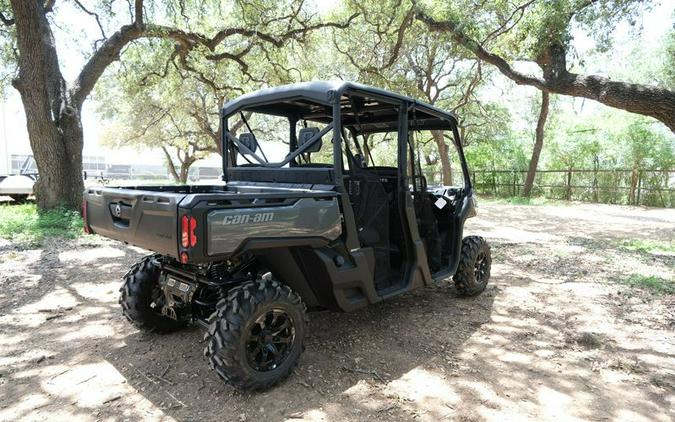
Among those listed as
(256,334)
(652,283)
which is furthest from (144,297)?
→ (652,283)

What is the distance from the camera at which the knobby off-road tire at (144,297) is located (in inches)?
149

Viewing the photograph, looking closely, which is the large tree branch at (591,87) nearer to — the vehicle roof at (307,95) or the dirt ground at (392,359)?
the dirt ground at (392,359)

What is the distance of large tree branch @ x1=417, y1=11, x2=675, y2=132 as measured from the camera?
7367 millimetres

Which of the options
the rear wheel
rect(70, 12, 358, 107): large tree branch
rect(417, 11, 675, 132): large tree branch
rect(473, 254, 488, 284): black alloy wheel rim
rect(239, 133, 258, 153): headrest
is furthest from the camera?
the rear wheel

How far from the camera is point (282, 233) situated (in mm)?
3053

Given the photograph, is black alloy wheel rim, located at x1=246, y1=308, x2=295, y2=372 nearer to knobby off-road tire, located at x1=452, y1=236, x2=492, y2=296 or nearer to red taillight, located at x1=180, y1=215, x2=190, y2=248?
red taillight, located at x1=180, y1=215, x2=190, y2=248

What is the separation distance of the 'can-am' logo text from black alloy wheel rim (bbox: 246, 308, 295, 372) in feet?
1.99

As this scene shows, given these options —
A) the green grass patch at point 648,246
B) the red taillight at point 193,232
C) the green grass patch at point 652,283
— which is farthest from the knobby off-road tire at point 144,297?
the green grass patch at point 648,246

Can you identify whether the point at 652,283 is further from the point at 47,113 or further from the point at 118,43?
the point at 118,43

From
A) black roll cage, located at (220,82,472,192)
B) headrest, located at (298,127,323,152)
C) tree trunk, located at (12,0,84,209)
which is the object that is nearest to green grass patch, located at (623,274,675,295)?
black roll cage, located at (220,82,472,192)

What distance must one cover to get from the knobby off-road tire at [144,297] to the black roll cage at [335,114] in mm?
1203

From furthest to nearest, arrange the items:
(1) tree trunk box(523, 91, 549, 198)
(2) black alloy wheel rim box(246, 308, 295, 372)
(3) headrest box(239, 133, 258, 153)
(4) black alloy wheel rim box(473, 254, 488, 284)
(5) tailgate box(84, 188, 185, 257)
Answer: (1) tree trunk box(523, 91, 549, 198) → (4) black alloy wheel rim box(473, 254, 488, 284) → (3) headrest box(239, 133, 258, 153) → (2) black alloy wheel rim box(246, 308, 295, 372) → (5) tailgate box(84, 188, 185, 257)

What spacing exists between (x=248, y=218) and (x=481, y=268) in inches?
133

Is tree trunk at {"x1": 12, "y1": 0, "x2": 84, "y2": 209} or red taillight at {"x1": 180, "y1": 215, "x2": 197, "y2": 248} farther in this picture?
tree trunk at {"x1": 12, "y1": 0, "x2": 84, "y2": 209}
